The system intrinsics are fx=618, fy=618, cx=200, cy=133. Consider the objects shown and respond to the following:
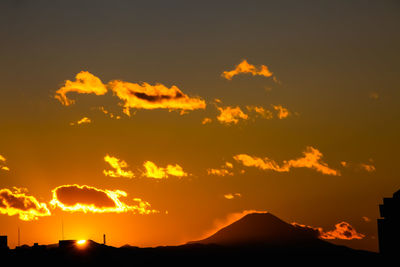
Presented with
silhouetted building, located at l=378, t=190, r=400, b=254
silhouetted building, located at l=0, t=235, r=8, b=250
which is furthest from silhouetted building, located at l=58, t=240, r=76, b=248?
silhouetted building, located at l=378, t=190, r=400, b=254

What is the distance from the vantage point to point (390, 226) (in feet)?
429

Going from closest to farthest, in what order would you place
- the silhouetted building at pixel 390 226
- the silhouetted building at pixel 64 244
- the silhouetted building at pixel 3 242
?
the silhouetted building at pixel 390 226 → the silhouetted building at pixel 3 242 → the silhouetted building at pixel 64 244

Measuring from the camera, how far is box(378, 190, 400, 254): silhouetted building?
426 feet

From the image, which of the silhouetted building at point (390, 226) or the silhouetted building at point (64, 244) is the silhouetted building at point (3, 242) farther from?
the silhouetted building at point (390, 226)

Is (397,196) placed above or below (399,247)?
above

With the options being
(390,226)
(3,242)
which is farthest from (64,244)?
(390,226)

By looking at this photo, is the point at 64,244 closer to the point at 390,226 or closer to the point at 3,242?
the point at 3,242

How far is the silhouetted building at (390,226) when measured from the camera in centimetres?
12988

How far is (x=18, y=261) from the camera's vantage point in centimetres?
17038

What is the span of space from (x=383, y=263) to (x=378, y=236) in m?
6.66

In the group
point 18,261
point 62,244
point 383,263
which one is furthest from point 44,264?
point 383,263

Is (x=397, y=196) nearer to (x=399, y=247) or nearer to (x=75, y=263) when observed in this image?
(x=399, y=247)

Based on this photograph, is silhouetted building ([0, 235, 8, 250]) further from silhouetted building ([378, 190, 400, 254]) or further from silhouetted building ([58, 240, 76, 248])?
silhouetted building ([378, 190, 400, 254])

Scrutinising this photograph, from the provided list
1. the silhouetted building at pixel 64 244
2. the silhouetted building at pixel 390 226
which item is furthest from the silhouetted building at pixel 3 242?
the silhouetted building at pixel 390 226
